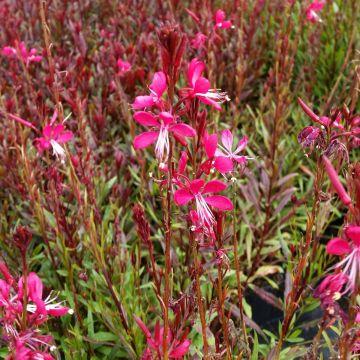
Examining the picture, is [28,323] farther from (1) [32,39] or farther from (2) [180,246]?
(1) [32,39]

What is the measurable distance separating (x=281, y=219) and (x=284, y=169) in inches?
23.2

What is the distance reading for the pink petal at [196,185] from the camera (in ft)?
3.59

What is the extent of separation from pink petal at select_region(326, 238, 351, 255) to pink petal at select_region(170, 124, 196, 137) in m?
0.32

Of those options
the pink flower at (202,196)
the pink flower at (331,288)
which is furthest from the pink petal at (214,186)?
the pink flower at (331,288)

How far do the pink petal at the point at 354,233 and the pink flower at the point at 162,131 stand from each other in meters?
0.32

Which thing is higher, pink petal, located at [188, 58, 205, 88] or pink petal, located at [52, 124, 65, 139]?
pink petal, located at [188, 58, 205, 88]

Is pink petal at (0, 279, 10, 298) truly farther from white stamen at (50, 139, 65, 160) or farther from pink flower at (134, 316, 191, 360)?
white stamen at (50, 139, 65, 160)

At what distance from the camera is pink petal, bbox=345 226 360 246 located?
2.89ft

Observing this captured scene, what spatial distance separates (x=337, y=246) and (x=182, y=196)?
Result: 13.6 inches

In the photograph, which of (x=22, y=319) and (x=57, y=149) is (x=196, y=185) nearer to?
(x=22, y=319)

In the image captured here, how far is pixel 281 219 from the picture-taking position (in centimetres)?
285

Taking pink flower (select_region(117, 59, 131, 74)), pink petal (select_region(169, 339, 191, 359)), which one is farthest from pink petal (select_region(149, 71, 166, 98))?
pink flower (select_region(117, 59, 131, 74))

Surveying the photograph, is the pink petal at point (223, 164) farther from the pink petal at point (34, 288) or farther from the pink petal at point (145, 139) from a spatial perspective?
the pink petal at point (34, 288)

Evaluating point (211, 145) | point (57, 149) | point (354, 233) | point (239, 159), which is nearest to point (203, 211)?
point (211, 145)
